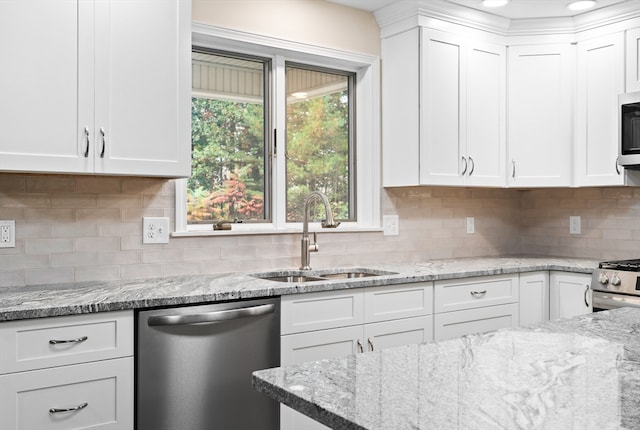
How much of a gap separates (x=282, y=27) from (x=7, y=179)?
1622 millimetres

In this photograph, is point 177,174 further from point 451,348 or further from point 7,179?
point 451,348

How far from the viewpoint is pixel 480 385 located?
1.04m

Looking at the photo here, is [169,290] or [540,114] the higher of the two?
[540,114]

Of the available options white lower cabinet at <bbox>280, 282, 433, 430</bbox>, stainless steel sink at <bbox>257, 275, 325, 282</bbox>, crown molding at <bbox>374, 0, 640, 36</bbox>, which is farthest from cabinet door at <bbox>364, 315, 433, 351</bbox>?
crown molding at <bbox>374, 0, 640, 36</bbox>

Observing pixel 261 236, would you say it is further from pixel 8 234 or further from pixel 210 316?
pixel 8 234

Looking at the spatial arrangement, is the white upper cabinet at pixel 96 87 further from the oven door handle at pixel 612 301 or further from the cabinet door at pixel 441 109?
the oven door handle at pixel 612 301

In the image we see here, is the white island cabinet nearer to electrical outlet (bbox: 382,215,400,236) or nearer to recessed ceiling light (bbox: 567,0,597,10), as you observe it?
electrical outlet (bbox: 382,215,400,236)

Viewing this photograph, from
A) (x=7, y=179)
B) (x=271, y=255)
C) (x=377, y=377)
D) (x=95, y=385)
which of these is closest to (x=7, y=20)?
(x=7, y=179)

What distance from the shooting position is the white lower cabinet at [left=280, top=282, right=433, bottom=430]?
8.27 feet

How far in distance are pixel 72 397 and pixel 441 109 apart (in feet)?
8.15

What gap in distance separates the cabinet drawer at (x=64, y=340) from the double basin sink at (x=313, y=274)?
0.93 metres

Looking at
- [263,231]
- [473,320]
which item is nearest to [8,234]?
[263,231]

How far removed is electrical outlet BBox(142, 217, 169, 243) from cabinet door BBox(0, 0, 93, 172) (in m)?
0.53

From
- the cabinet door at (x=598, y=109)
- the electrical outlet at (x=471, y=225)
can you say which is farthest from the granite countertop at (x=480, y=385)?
the electrical outlet at (x=471, y=225)
